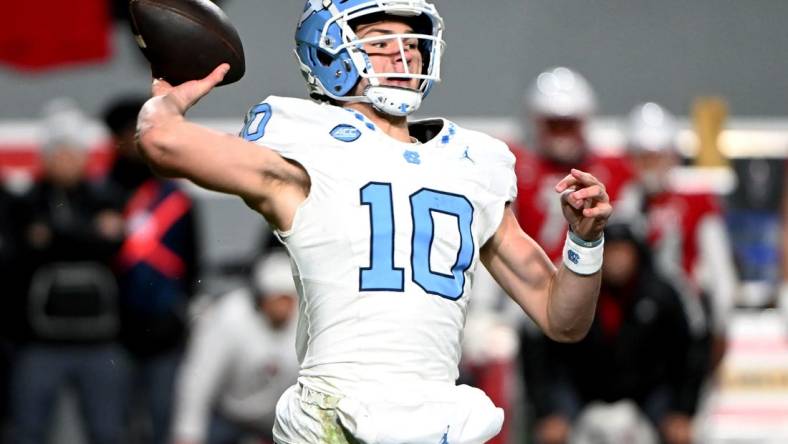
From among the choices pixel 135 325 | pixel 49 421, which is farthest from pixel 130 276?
pixel 49 421

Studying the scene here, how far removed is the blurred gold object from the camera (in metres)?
8.33

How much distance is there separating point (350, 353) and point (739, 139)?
564 cm

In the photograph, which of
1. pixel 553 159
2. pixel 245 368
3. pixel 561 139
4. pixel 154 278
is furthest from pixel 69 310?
pixel 561 139

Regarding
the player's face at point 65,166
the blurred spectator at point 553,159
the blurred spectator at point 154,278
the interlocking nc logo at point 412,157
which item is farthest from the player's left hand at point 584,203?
the player's face at point 65,166

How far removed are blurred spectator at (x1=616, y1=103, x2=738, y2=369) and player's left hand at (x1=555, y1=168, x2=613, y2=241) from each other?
3.49 metres

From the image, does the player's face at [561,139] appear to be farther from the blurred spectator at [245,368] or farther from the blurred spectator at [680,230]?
the blurred spectator at [245,368]

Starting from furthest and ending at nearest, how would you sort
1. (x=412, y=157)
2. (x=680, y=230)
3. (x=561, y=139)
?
(x=680, y=230) < (x=561, y=139) < (x=412, y=157)

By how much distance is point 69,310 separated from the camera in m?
6.57

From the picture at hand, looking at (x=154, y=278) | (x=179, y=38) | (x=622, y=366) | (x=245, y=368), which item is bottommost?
(x=245, y=368)

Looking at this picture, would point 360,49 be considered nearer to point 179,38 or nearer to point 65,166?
point 179,38

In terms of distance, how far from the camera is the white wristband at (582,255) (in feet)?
11.2

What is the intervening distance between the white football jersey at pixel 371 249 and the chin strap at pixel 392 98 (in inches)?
2.0

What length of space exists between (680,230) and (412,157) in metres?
3.95

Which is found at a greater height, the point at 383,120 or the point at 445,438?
the point at 383,120
